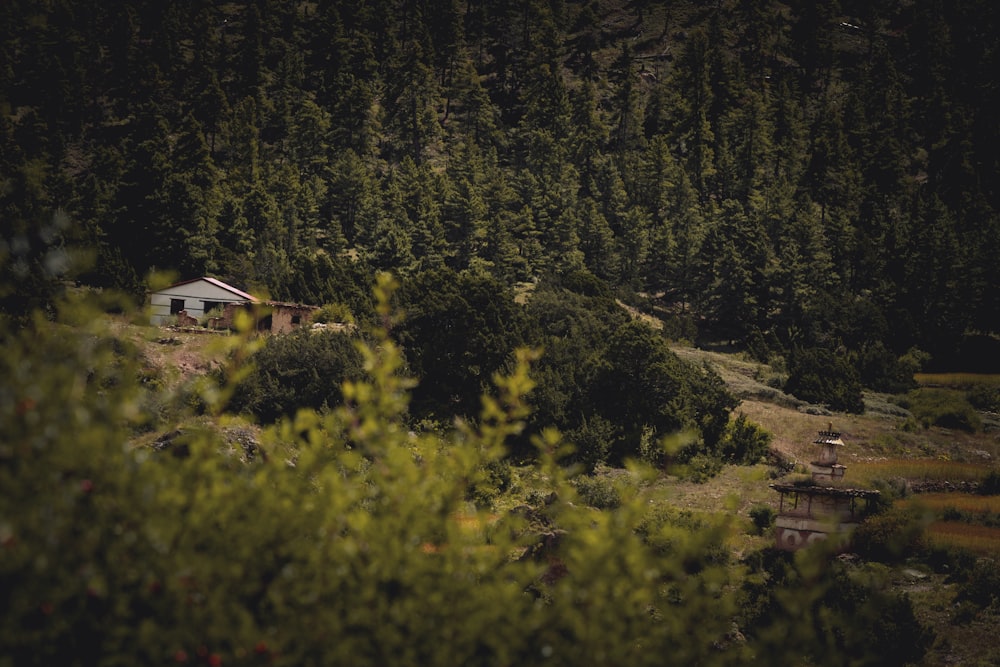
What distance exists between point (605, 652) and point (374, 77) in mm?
130193

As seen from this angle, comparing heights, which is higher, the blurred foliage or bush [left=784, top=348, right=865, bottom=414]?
the blurred foliage

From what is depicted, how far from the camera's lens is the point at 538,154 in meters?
122

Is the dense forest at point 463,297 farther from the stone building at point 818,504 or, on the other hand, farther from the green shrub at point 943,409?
the green shrub at point 943,409

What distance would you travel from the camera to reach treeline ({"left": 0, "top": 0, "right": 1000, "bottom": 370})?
9067 centimetres

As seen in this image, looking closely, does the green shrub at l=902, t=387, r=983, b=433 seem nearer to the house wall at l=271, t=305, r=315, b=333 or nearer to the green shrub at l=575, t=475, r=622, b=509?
the green shrub at l=575, t=475, r=622, b=509

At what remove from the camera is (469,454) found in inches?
472

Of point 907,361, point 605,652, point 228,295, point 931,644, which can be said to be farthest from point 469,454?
point 907,361

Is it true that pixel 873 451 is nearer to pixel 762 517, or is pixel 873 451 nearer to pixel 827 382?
pixel 827 382

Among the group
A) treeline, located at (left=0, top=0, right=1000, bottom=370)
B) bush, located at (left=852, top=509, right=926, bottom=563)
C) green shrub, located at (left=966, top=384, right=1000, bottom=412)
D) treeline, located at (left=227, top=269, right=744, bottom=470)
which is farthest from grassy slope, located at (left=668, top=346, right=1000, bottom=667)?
treeline, located at (left=0, top=0, right=1000, bottom=370)

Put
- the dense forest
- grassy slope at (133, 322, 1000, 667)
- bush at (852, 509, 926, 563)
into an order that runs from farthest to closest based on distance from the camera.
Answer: bush at (852, 509, 926, 563)
grassy slope at (133, 322, 1000, 667)
the dense forest

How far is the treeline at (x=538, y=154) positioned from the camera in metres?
90.7

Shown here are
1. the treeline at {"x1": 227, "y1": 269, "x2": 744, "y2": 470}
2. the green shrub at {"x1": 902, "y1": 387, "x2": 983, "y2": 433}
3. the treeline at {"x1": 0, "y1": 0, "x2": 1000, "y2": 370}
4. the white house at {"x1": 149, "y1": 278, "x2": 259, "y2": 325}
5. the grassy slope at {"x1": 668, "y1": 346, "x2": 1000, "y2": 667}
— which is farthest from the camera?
the treeline at {"x1": 0, "y1": 0, "x2": 1000, "y2": 370}

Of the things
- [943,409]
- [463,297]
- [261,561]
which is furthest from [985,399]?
[261,561]

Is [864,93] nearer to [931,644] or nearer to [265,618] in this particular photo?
[931,644]
